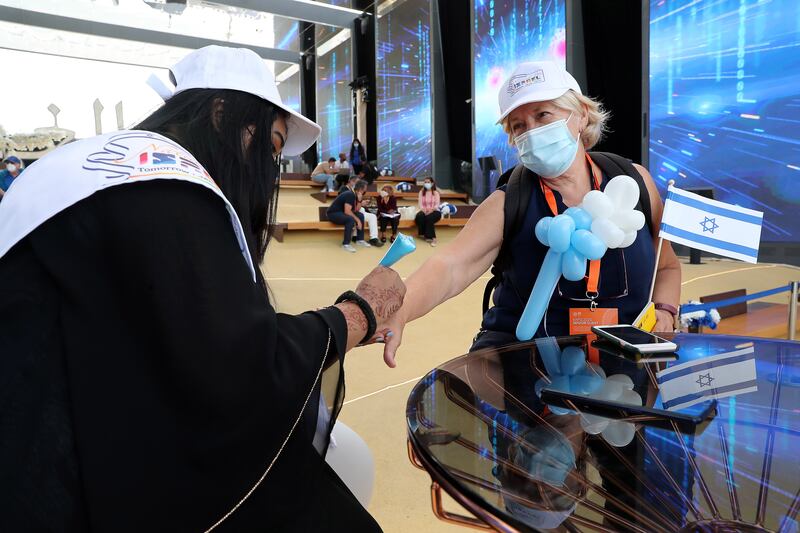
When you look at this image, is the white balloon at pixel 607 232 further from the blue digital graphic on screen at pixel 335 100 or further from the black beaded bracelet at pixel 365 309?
the blue digital graphic on screen at pixel 335 100

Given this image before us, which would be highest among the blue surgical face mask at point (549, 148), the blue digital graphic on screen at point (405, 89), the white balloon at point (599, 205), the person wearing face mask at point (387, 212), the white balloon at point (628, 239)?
the blue digital graphic on screen at point (405, 89)

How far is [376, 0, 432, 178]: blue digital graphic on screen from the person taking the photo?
13.6 meters

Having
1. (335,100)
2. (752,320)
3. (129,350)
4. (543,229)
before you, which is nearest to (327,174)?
(335,100)

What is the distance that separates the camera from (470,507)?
0.68 meters

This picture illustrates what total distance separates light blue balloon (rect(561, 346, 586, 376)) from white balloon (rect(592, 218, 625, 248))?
0.33 m

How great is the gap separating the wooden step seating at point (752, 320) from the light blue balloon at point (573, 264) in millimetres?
1790

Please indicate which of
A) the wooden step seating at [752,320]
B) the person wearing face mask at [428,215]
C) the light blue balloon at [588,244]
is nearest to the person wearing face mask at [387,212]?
the person wearing face mask at [428,215]

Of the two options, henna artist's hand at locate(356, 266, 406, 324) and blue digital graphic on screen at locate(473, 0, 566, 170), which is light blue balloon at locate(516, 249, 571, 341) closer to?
henna artist's hand at locate(356, 266, 406, 324)

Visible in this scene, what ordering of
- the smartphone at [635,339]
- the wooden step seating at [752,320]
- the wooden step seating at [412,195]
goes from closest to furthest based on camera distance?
the smartphone at [635,339]
the wooden step seating at [752,320]
the wooden step seating at [412,195]

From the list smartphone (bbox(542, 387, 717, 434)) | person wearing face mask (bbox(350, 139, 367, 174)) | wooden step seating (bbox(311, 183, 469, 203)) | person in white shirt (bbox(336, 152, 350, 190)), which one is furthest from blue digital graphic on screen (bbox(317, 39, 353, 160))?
→ smartphone (bbox(542, 387, 717, 434))

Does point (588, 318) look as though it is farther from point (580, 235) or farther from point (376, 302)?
point (376, 302)

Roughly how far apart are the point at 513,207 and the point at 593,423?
2.91 ft

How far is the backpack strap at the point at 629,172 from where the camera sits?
1.76m

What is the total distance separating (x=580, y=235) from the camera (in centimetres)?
147
